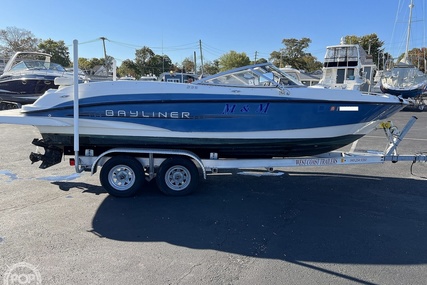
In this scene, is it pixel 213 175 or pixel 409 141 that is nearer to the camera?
pixel 213 175

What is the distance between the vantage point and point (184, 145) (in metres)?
5.39

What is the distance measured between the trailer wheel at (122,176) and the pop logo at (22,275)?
6.82 ft

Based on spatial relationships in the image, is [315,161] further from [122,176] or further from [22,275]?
[22,275]

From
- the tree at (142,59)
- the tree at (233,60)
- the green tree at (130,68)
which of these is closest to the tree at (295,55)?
the tree at (233,60)

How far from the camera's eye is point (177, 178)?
532cm

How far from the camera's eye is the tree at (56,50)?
54.2m

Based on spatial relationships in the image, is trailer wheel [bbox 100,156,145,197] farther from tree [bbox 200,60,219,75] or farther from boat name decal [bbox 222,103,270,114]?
tree [bbox 200,60,219,75]

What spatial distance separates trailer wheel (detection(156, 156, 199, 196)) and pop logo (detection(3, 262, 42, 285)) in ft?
7.77

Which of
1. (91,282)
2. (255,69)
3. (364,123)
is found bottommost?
(91,282)

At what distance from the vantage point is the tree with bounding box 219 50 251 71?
2459 inches

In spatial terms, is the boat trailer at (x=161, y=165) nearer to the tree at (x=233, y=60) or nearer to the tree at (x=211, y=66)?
the tree at (x=233, y=60)

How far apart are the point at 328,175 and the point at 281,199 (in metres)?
1.93

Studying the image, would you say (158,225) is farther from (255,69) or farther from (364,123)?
(364,123)

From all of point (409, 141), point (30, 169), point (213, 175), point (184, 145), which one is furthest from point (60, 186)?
point (409, 141)
